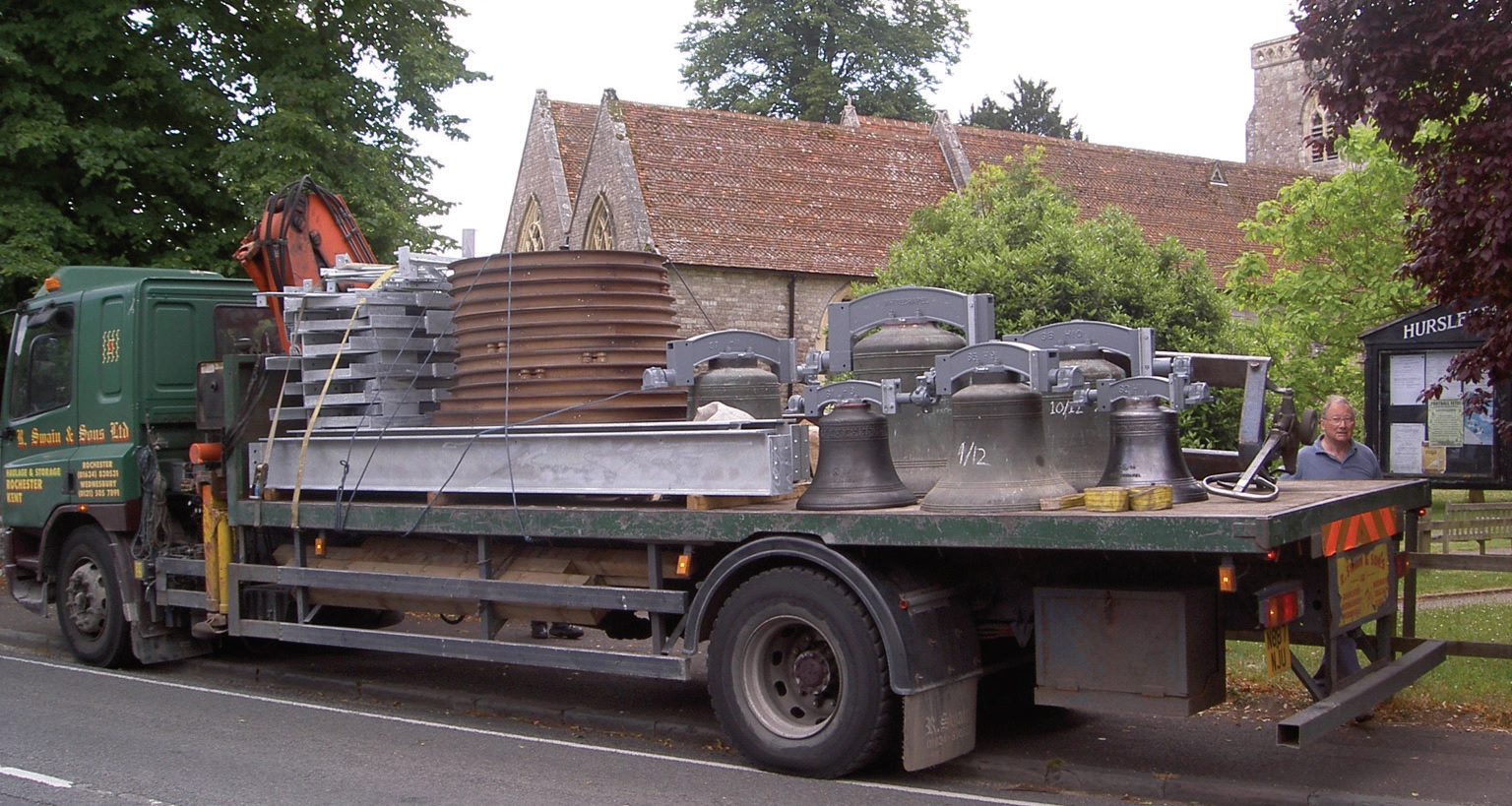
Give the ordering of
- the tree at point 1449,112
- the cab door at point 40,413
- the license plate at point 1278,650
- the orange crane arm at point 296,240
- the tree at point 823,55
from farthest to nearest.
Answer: the tree at point 823,55, the cab door at point 40,413, the orange crane arm at point 296,240, the tree at point 1449,112, the license plate at point 1278,650

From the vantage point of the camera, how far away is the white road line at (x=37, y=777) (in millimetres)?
6883

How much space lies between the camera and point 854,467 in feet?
22.4

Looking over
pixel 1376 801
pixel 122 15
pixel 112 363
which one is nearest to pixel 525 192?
pixel 122 15

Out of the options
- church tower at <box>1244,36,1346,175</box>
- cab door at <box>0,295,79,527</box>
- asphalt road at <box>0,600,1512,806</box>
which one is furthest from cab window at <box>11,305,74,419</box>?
church tower at <box>1244,36,1346,175</box>

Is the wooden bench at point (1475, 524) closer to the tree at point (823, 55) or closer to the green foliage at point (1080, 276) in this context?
the green foliage at point (1080, 276)

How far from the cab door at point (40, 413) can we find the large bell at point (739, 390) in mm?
5440

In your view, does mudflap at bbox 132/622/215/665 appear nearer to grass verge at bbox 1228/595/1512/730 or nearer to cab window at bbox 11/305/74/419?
cab window at bbox 11/305/74/419

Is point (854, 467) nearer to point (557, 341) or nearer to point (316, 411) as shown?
point (557, 341)

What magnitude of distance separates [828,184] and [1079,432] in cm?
2616

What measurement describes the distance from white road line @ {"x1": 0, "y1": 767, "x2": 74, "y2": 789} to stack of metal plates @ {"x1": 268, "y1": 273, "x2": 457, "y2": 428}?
8.62 feet

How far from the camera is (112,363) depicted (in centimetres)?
1038

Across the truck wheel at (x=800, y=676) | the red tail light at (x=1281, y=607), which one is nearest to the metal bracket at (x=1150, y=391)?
the red tail light at (x=1281, y=607)

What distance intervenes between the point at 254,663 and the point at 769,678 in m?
5.47

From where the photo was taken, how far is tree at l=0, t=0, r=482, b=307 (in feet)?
51.0
